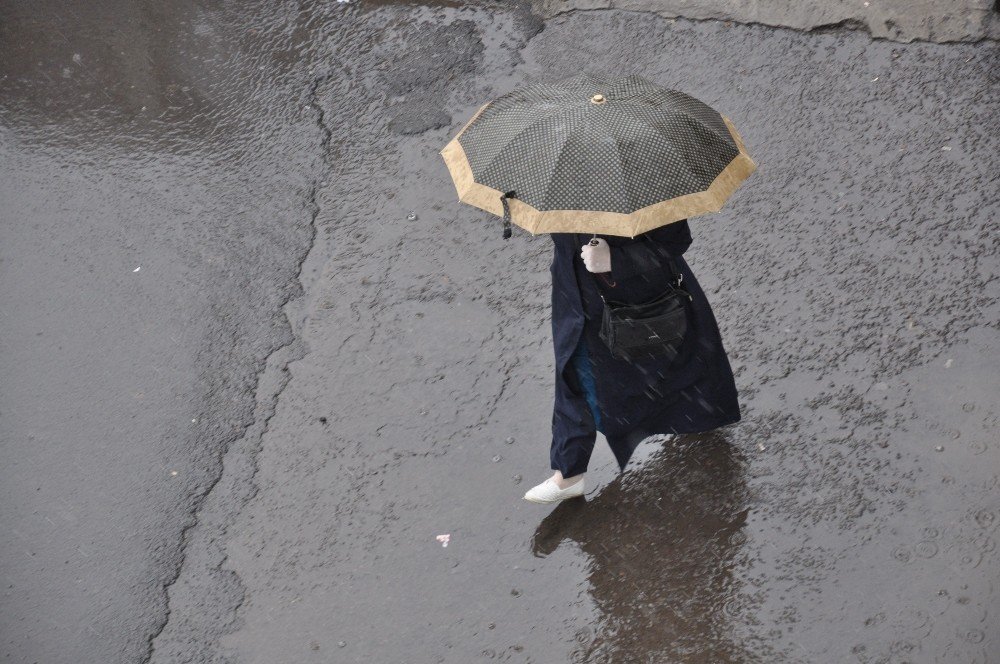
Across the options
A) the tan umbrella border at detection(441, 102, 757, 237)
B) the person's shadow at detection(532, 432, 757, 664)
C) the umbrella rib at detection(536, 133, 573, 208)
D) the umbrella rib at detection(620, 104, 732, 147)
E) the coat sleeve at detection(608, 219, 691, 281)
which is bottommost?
the person's shadow at detection(532, 432, 757, 664)

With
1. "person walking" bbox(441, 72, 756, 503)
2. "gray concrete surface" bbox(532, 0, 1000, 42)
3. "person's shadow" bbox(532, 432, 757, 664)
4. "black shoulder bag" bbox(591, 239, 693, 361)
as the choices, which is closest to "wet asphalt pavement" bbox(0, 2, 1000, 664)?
"person's shadow" bbox(532, 432, 757, 664)

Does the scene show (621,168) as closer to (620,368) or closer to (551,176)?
(551,176)

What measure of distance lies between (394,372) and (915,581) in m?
2.78

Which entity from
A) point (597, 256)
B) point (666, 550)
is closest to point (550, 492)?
point (666, 550)

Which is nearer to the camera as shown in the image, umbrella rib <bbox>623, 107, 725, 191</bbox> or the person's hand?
umbrella rib <bbox>623, 107, 725, 191</bbox>

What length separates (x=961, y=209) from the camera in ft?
18.4

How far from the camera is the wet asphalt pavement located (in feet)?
14.3

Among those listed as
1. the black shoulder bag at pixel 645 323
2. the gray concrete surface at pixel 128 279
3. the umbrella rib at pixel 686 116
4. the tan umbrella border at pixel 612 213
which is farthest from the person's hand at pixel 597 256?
the gray concrete surface at pixel 128 279

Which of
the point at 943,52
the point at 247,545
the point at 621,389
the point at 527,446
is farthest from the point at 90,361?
the point at 943,52

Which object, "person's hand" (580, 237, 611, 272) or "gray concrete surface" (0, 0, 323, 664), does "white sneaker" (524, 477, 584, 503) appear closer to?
"person's hand" (580, 237, 611, 272)

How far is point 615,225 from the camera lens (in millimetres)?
3439

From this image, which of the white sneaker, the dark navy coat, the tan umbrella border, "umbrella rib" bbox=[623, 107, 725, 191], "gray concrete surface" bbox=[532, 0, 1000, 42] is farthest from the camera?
"gray concrete surface" bbox=[532, 0, 1000, 42]

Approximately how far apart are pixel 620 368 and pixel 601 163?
3.47 feet

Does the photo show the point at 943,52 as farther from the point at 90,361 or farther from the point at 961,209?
the point at 90,361
